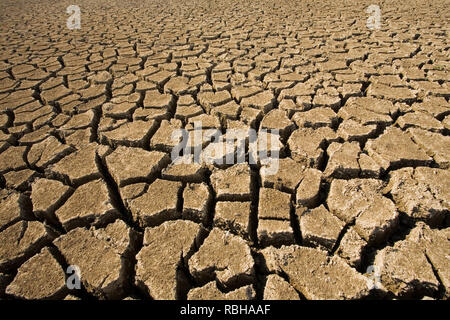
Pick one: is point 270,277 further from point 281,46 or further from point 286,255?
point 281,46

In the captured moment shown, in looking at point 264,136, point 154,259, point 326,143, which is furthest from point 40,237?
point 326,143

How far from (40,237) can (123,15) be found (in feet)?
21.2

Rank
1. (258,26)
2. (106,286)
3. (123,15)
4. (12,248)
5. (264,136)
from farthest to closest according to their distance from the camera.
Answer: (123,15)
(258,26)
(264,136)
(12,248)
(106,286)

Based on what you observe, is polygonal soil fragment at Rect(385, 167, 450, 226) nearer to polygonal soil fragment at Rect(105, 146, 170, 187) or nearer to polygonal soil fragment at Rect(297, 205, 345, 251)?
polygonal soil fragment at Rect(297, 205, 345, 251)

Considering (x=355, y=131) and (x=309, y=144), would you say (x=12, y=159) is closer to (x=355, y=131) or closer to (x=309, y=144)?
(x=309, y=144)

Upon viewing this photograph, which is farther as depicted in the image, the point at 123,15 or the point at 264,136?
the point at 123,15

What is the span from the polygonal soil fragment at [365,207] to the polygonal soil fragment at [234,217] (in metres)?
0.45

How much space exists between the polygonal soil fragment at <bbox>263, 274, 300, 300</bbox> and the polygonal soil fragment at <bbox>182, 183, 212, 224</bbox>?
1.52 feet

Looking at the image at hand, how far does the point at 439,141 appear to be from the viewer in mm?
1729

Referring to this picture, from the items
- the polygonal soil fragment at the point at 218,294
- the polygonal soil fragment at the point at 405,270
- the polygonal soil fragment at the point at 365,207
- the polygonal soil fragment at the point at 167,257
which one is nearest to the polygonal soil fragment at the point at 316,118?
the polygonal soil fragment at the point at 365,207

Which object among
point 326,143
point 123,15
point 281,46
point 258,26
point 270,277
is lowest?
point 270,277

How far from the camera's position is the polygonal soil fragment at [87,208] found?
140 cm

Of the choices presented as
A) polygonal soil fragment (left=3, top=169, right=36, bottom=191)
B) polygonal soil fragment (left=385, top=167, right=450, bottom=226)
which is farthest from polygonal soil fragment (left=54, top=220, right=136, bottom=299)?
polygonal soil fragment (left=385, top=167, right=450, bottom=226)

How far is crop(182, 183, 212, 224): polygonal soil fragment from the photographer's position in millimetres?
1404
